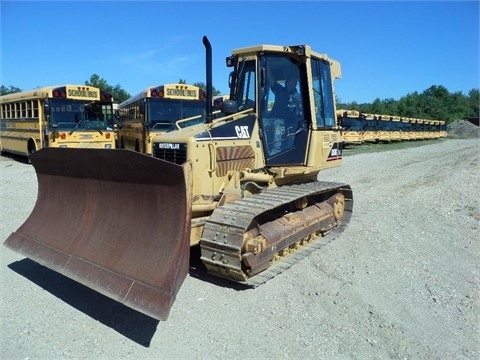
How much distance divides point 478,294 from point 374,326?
4.88 feet

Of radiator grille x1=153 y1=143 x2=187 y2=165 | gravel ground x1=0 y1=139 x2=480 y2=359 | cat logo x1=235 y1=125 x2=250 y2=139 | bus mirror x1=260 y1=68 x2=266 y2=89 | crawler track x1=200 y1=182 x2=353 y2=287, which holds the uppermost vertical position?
bus mirror x1=260 y1=68 x2=266 y2=89

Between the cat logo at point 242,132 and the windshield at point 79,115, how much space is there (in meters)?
10.9

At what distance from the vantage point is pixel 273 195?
540 cm

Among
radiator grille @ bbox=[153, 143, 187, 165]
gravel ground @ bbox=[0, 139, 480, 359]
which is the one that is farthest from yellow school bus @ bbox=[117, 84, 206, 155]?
gravel ground @ bbox=[0, 139, 480, 359]

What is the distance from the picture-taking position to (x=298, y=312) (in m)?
4.16

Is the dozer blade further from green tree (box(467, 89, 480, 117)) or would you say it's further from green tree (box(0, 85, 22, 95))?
green tree (box(467, 89, 480, 117))

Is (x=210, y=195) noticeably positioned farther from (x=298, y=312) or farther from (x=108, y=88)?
(x=108, y=88)

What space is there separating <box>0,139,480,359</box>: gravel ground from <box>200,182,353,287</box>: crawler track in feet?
0.66

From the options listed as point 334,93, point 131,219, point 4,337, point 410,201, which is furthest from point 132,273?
point 410,201

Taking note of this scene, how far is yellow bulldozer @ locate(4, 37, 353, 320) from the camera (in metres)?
4.11

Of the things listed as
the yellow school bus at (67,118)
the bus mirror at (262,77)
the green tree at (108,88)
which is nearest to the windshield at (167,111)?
the yellow school bus at (67,118)

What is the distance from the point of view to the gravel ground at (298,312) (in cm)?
353

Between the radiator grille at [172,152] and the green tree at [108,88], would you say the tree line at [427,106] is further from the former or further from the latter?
the radiator grille at [172,152]

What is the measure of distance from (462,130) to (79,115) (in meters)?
50.4
